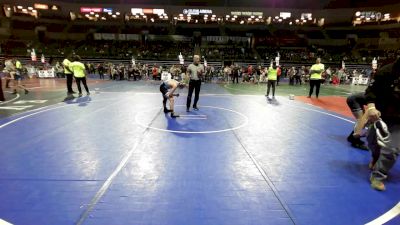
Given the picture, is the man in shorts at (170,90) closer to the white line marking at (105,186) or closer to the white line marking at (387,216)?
the white line marking at (105,186)

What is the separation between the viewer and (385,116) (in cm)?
455

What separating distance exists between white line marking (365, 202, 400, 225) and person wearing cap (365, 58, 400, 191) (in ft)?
1.93

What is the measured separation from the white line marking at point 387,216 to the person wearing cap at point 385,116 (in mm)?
587

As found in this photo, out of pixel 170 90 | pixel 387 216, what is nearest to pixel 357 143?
pixel 387 216

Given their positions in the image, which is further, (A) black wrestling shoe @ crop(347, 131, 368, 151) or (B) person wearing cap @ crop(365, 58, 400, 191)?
(A) black wrestling shoe @ crop(347, 131, 368, 151)

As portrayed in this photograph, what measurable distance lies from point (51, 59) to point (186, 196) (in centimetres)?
3803

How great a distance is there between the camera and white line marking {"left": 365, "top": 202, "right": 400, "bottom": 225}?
3469mm

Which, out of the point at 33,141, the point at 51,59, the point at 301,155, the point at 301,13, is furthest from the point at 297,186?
the point at 301,13

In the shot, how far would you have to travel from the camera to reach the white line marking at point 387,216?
3469mm

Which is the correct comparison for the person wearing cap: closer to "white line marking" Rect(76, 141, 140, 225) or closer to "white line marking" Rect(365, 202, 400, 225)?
"white line marking" Rect(365, 202, 400, 225)

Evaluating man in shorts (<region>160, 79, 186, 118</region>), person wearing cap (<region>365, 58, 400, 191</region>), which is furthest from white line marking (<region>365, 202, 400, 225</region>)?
man in shorts (<region>160, 79, 186, 118</region>)

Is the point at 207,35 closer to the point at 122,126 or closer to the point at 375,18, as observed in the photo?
the point at 375,18

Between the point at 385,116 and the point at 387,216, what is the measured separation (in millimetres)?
1661

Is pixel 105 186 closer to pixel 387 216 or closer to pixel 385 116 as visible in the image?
pixel 387 216
